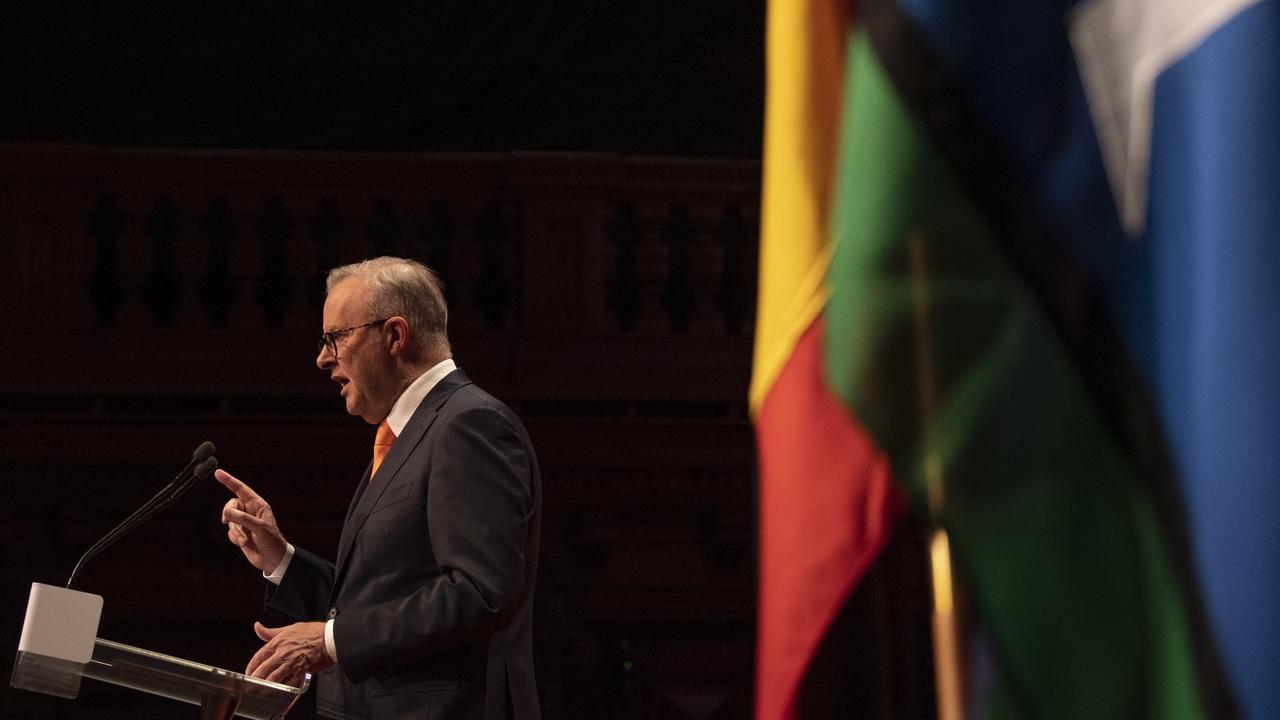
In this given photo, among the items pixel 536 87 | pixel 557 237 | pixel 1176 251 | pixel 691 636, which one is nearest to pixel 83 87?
pixel 536 87

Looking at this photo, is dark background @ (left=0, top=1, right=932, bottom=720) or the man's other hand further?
dark background @ (left=0, top=1, right=932, bottom=720)

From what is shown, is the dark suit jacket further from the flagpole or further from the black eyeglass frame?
the flagpole

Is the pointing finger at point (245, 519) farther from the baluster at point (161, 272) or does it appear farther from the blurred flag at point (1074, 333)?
the baluster at point (161, 272)

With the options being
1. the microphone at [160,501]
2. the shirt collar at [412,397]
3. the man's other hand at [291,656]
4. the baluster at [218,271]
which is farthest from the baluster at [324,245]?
the man's other hand at [291,656]

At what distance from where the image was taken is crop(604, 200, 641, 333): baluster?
5.86 m

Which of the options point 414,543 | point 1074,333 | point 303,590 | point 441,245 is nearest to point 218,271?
point 441,245

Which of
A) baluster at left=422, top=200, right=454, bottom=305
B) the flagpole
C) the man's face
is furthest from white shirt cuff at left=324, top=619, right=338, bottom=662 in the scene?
baluster at left=422, top=200, right=454, bottom=305

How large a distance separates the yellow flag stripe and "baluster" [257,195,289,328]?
4247mm

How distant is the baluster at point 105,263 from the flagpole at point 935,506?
15.3 feet

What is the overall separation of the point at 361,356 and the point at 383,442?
186 mm

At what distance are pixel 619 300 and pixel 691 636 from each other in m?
1.32

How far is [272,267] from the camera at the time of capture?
584 centimetres

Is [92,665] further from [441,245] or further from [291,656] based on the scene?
[441,245]

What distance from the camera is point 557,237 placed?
18.8ft
